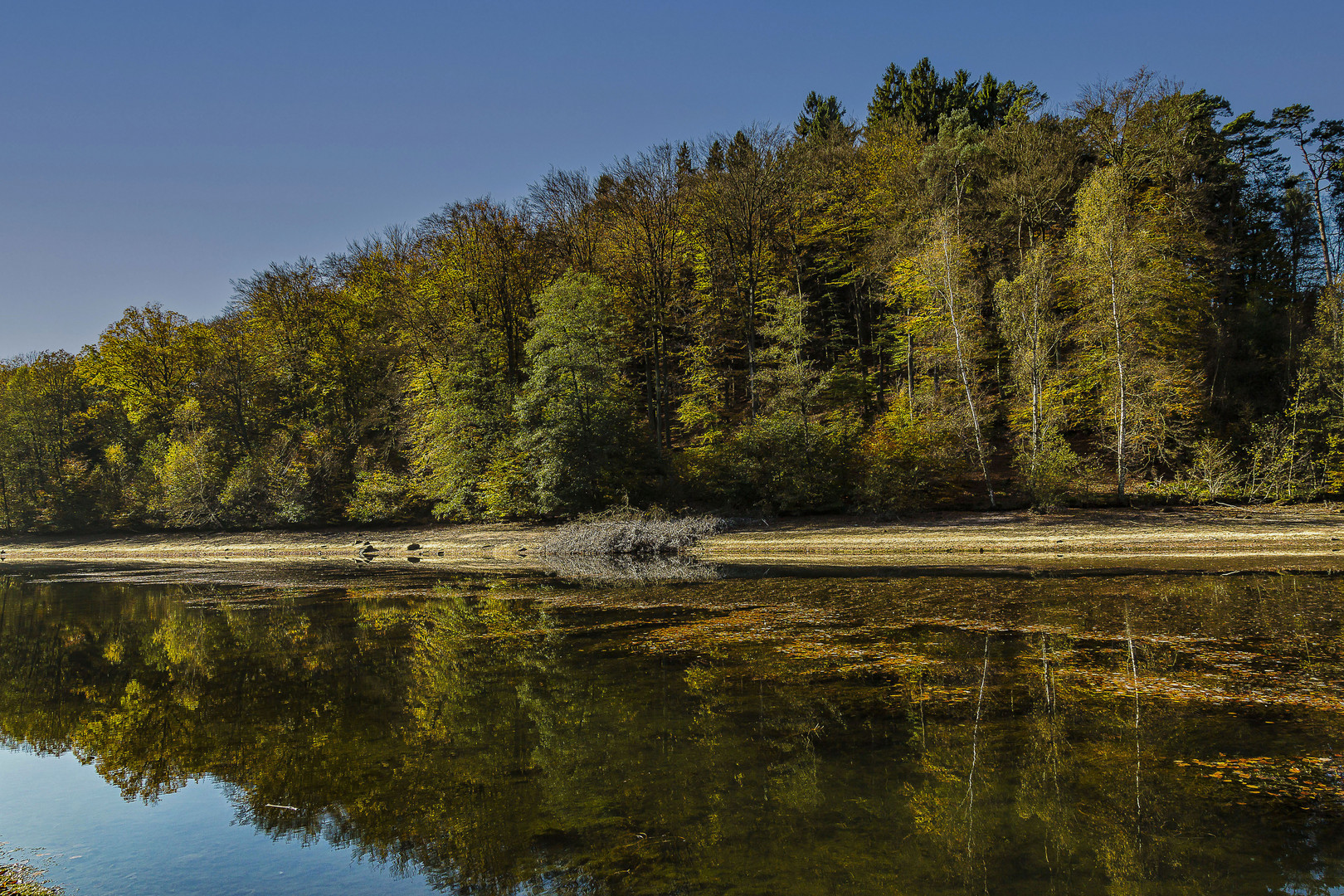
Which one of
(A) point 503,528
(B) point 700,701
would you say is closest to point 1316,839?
(B) point 700,701

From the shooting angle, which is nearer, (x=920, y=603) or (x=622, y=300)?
(x=920, y=603)

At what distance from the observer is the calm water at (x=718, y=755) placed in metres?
5.82

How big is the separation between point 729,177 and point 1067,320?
19.9 m

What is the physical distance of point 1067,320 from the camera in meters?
32.7

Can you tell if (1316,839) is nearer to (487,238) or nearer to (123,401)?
(487,238)

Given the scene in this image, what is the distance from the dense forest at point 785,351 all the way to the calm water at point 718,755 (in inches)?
726

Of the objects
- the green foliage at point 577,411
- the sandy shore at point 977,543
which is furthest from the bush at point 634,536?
the green foliage at point 577,411

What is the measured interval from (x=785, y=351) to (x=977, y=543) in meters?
14.1

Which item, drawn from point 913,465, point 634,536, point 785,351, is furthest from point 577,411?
point 913,465

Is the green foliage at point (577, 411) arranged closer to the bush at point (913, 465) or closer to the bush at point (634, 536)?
the bush at point (634, 536)

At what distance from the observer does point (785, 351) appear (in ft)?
118

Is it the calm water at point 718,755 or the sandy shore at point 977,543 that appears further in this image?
the sandy shore at point 977,543

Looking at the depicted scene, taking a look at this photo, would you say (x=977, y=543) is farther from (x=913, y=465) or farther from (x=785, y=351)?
(x=785, y=351)

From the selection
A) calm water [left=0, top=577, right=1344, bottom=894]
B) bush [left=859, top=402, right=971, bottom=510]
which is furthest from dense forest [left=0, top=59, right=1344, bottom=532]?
calm water [left=0, top=577, right=1344, bottom=894]
